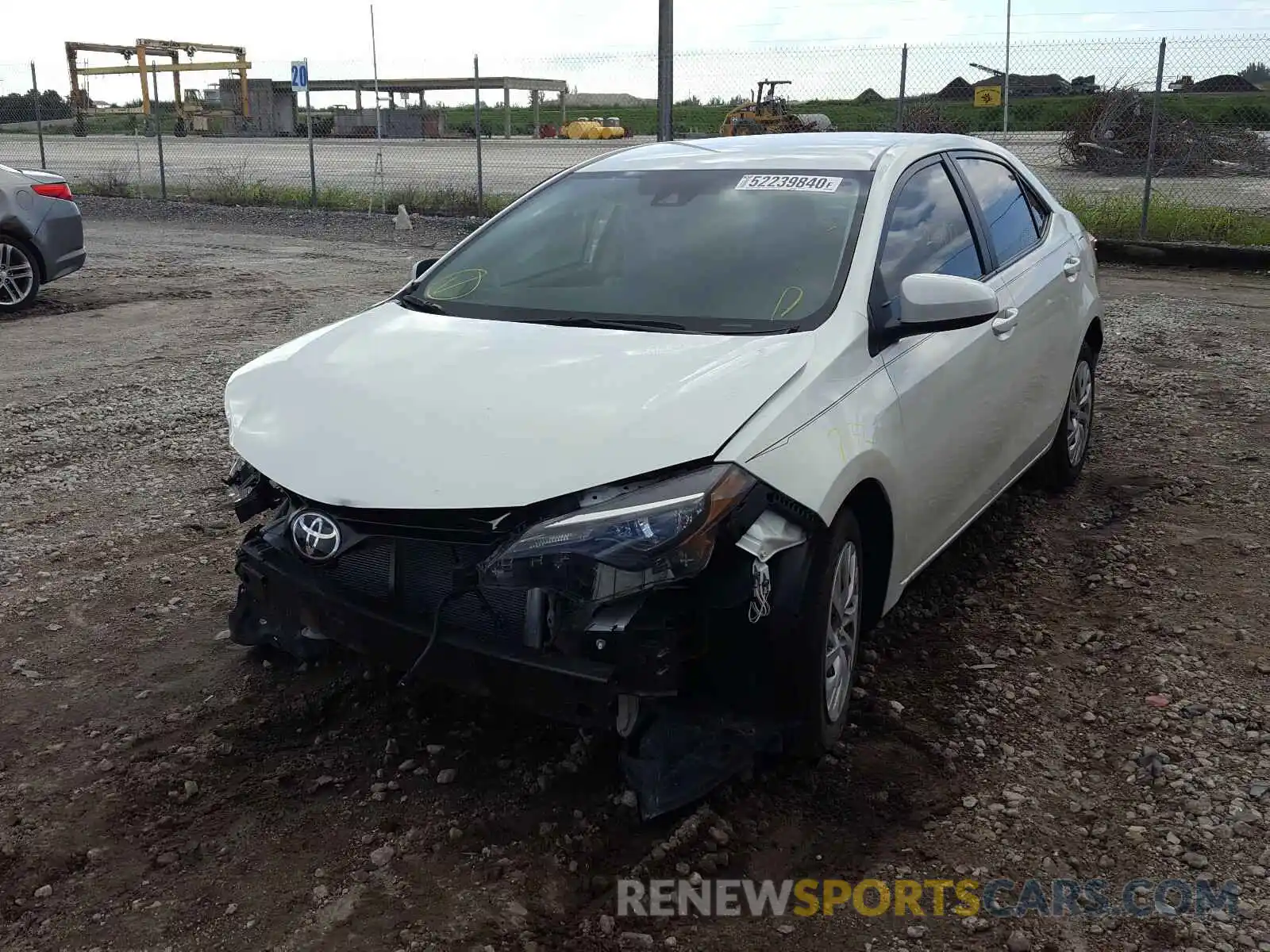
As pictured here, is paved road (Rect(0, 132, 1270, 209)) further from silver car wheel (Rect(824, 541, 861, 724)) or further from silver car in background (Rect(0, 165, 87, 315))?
silver car wheel (Rect(824, 541, 861, 724))

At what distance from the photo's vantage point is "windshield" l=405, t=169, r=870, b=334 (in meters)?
3.68

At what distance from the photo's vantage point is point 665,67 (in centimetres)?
1594

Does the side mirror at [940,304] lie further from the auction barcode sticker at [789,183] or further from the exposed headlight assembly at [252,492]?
the exposed headlight assembly at [252,492]

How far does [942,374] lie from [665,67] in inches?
519

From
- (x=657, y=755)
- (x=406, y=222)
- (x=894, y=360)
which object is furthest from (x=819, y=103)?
(x=657, y=755)

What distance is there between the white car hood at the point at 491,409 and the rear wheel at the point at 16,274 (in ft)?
26.1

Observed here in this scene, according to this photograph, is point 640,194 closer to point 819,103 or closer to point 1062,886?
point 1062,886

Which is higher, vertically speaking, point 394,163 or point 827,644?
point 394,163

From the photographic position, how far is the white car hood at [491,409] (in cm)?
283

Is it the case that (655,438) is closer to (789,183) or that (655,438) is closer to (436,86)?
(789,183)

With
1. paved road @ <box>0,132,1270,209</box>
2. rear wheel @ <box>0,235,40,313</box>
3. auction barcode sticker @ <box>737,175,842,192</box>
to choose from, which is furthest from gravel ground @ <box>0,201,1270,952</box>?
paved road @ <box>0,132,1270,209</box>

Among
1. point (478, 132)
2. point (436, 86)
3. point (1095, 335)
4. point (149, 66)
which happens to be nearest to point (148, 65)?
point (149, 66)

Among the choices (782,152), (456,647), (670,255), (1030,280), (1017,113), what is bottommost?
(456,647)

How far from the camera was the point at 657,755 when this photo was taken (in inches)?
115
